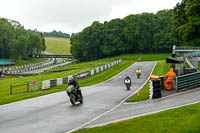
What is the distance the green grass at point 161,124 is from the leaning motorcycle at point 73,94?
5.44 metres

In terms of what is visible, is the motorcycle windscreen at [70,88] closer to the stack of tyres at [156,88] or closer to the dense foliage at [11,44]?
the stack of tyres at [156,88]

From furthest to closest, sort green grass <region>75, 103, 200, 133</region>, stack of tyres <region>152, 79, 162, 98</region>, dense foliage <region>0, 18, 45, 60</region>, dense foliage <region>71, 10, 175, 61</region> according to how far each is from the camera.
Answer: dense foliage <region>0, 18, 45, 60</region> → dense foliage <region>71, 10, 175, 61</region> → stack of tyres <region>152, 79, 162, 98</region> → green grass <region>75, 103, 200, 133</region>

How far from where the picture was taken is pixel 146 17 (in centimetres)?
9381

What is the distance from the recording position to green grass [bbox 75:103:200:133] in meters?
7.57

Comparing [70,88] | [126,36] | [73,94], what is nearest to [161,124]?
[70,88]

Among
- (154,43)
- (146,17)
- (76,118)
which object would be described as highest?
(146,17)

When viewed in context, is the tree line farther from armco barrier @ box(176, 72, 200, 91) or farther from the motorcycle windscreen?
the motorcycle windscreen

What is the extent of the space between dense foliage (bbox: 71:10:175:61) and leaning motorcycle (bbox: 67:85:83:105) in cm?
7562

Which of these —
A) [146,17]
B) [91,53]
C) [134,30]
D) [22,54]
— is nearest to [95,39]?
[91,53]

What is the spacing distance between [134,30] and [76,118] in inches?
3368

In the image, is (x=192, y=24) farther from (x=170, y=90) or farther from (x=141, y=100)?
(x=141, y=100)

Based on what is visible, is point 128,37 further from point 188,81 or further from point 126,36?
point 188,81

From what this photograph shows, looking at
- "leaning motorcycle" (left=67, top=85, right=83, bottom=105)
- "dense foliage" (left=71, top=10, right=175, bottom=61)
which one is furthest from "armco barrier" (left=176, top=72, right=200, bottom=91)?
"dense foliage" (left=71, top=10, right=175, bottom=61)

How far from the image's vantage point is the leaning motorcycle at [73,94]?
13741 mm
